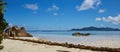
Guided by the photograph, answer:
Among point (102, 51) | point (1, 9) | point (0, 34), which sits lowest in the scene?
point (102, 51)

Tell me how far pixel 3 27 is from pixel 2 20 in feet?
1.37

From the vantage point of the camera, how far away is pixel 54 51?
1983cm

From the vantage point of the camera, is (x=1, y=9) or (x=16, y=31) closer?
(x=1, y=9)

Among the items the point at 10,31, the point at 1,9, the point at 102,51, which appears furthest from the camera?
the point at 10,31

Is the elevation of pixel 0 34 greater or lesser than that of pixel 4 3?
lesser

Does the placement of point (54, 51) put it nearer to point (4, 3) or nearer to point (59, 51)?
point (59, 51)

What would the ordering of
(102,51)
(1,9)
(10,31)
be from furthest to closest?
(10,31)
(102,51)
(1,9)

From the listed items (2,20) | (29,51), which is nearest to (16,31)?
(29,51)

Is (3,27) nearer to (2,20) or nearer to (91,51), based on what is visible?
(2,20)

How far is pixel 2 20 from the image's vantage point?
16219 mm

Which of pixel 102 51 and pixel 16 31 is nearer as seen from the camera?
pixel 102 51

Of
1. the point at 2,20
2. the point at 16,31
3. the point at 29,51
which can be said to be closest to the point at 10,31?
the point at 16,31

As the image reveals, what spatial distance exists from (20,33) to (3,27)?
124 feet

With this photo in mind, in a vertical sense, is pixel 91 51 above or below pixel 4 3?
below
